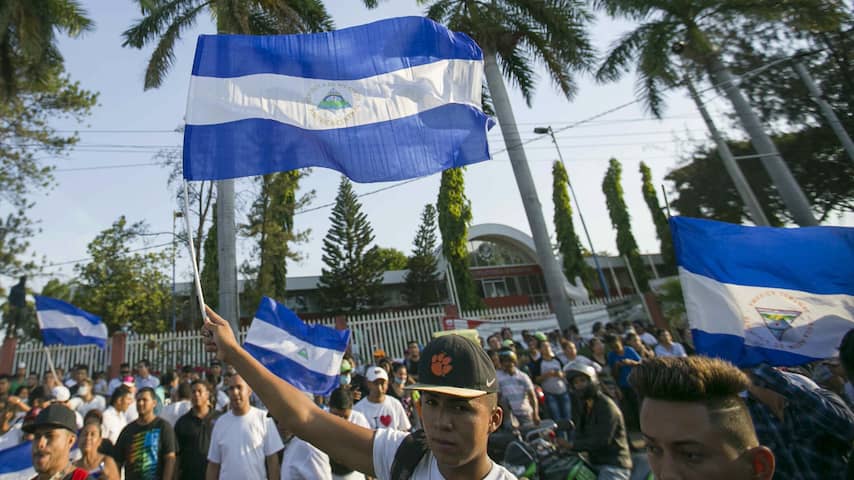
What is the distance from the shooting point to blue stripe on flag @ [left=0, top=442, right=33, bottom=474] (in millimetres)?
3847

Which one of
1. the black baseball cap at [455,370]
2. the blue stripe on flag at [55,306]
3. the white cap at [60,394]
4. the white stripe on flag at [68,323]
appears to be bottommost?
the black baseball cap at [455,370]

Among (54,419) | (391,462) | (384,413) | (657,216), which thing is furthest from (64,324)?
(657,216)

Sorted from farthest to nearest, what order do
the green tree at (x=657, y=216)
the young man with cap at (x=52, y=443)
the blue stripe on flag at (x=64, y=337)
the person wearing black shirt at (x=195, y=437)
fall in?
the green tree at (x=657, y=216) < the blue stripe on flag at (x=64, y=337) < the person wearing black shirt at (x=195, y=437) < the young man with cap at (x=52, y=443)

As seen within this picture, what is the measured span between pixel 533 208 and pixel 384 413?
31.5 ft

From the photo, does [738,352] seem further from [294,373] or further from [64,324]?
[64,324]

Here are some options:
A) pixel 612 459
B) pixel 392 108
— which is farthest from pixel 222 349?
pixel 612 459

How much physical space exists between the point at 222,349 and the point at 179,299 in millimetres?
25209

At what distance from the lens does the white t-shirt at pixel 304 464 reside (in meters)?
4.25

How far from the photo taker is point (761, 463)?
1445mm

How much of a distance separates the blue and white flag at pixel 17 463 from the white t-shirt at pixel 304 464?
1.94 meters

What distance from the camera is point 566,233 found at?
116 ft

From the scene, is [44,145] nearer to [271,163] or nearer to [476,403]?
[271,163]

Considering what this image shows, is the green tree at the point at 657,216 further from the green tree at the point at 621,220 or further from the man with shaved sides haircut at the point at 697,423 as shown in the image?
the man with shaved sides haircut at the point at 697,423

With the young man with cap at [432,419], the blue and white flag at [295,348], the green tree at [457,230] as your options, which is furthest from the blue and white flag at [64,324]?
the green tree at [457,230]
